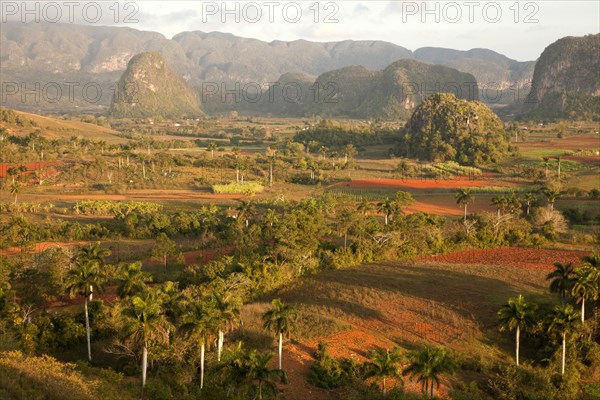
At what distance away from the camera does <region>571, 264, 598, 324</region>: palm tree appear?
3016 centimetres

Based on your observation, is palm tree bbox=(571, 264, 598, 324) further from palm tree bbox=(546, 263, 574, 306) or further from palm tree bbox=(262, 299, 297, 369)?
palm tree bbox=(262, 299, 297, 369)

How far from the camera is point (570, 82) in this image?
184m

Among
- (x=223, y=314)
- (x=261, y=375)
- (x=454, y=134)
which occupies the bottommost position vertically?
(x=261, y=375)

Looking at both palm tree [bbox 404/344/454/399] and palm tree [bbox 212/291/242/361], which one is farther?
palm tree [bbox 212/291/242/361]

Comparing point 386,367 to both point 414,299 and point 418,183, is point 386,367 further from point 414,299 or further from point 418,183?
point 418,183

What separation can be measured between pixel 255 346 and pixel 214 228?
26.3m

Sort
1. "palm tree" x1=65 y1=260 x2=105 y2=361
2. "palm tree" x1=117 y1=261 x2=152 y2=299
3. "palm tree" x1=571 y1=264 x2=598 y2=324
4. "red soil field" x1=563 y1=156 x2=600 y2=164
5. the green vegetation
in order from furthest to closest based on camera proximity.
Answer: the green vegetation, "red soil field" x1=563 y1=156 x2=600 y2=164, "palm tree" x1=117 y1=261 x2=152 y2=299, "palm tree" x1=571 y1=264 x2=598 y2=324, "palm tree" x1=65 y1=260 x2=105 y2=361

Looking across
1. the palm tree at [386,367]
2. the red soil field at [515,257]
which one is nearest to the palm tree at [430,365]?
the palm tree at [386,367]

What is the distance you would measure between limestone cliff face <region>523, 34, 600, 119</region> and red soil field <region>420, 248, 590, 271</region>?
434 feet

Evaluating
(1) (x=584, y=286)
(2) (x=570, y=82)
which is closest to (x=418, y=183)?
(1) (x=584, y=286)

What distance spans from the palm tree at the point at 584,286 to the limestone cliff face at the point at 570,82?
150 meters

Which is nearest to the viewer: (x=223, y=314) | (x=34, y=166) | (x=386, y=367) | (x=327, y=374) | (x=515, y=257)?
(x=386, y=367)

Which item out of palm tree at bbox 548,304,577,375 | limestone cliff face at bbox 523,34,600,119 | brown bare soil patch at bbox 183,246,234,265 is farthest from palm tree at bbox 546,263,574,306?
limestone cliff face at bbox 523,34,600,119

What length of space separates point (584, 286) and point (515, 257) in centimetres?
1730
